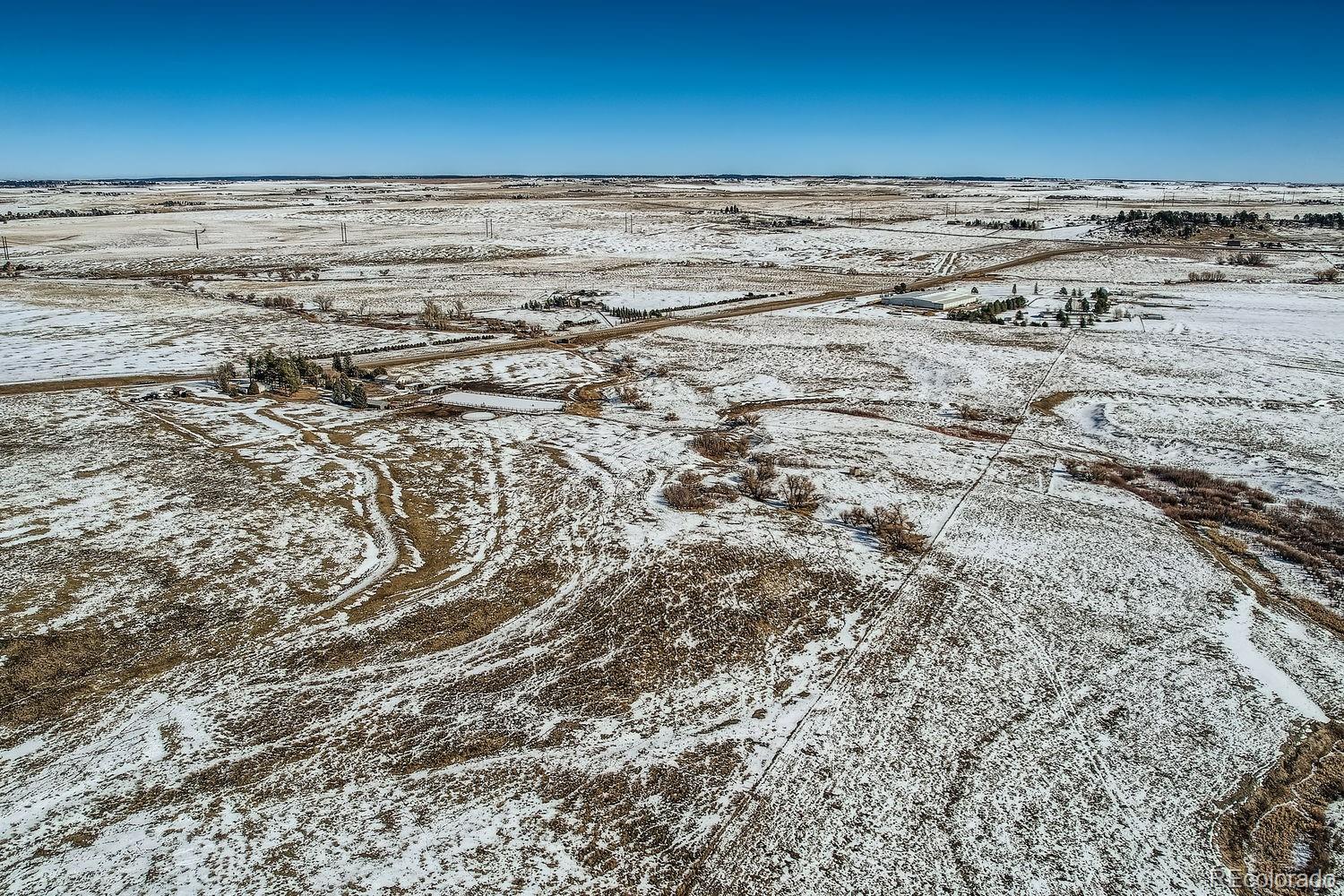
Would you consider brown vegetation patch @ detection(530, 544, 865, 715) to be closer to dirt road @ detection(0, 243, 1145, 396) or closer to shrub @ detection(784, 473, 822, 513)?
shrub @ detection(784, 473, 822, 513)

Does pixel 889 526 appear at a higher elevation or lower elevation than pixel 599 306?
lower

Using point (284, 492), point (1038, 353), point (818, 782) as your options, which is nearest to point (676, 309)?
point (1038, 353)

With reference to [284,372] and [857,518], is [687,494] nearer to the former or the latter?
[857,518]

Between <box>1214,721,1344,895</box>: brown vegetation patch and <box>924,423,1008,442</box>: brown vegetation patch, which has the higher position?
<box>924,423,1008,442</box>: brown vegetation patch

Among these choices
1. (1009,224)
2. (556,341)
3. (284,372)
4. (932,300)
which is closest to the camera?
(284,372)

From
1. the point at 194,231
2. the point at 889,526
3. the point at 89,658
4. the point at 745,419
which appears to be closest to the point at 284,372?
the point at 745,419

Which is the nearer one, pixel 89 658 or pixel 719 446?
pixel 89 658

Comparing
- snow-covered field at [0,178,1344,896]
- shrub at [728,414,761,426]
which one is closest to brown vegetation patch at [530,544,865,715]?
snow-covered field at [0,178,1344,896]

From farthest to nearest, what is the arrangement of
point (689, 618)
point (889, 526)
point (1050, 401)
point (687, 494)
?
point (1050, 401)
point (687, 494)
point (889, 526)
point (689, 618)
